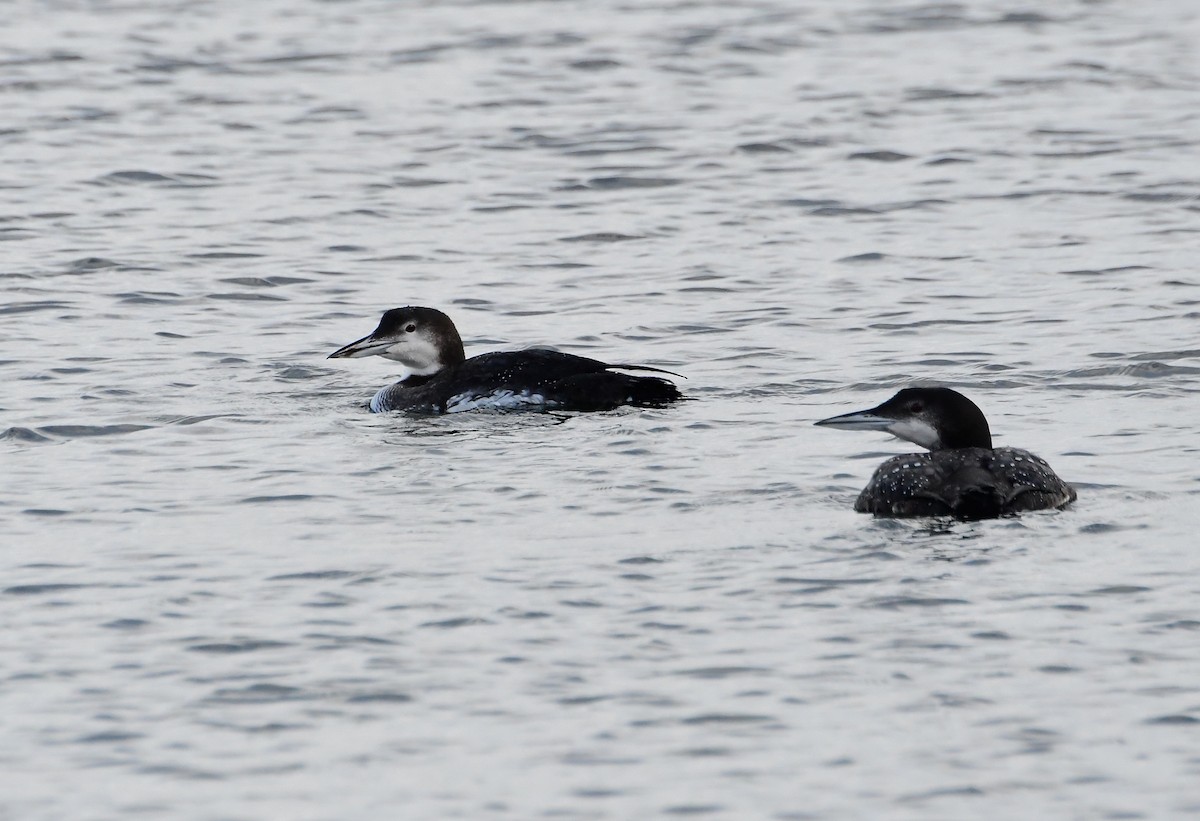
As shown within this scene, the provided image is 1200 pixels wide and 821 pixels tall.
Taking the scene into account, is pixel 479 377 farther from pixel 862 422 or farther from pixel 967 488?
pixel 967 488

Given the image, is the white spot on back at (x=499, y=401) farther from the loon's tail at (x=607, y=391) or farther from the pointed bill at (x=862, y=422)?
the pointed bill at (x=862, y=422)

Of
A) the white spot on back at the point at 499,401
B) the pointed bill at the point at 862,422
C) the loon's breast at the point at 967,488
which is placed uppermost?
the pointed bill at the point at 862,422

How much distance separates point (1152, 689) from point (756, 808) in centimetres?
162

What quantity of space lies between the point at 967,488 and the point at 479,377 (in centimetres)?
347

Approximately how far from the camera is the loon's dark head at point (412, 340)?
1243 centimetres

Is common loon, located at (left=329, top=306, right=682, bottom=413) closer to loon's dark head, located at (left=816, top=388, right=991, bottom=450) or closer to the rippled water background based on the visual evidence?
the rippled water background

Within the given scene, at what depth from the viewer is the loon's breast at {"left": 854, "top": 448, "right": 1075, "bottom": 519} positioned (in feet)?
30.3

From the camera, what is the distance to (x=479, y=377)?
39.1 ft

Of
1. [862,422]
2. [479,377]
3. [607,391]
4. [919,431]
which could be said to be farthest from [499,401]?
[919,431]

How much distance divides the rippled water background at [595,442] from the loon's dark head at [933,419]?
40 cm

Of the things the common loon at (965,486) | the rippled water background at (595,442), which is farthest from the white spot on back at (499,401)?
the common loon at (965,486)

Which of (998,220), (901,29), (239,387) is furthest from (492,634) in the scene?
(901,29)

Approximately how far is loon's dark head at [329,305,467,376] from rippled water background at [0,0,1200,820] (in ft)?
1.35

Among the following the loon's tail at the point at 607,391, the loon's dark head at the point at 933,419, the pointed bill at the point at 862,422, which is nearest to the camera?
the loon's dark head at the point at 933,419
